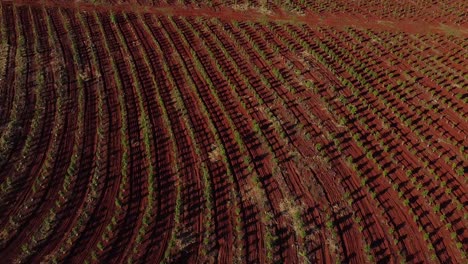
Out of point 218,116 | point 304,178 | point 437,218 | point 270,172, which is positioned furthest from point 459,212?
point 218,116

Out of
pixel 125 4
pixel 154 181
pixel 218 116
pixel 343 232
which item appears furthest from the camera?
pixel 125 4

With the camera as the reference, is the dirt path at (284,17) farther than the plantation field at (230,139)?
Yes

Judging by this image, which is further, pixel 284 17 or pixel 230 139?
pixel 284 17

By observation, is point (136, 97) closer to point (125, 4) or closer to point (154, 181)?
point (154, 181)

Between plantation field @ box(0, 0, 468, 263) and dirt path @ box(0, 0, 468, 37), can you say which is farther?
dirt path @ box(0, 0, 468, 37)
